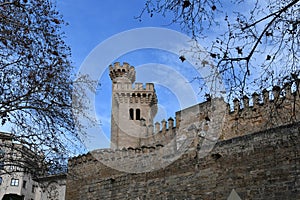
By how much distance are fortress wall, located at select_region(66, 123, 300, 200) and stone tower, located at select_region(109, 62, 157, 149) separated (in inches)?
648

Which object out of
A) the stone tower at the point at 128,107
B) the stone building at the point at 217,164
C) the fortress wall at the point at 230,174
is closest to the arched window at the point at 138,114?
the stone tower at the point at 128,107

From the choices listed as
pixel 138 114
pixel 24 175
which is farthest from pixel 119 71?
pixel 24 175

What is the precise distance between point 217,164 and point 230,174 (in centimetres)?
54

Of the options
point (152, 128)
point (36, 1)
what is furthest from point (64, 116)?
point (152, 128)

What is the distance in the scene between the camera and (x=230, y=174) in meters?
10.7

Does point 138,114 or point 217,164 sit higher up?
point 138,114

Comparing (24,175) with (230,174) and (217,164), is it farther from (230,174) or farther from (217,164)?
(230,174)

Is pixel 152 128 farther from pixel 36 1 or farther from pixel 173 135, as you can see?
pixel 36 1

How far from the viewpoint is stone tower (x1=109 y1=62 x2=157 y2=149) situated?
30.9 m

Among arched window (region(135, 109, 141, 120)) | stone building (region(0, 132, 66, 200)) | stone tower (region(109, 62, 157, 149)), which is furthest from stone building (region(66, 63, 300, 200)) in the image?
arched window (region(135, 109, 141, 120))

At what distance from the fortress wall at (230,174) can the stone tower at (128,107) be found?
16464mm

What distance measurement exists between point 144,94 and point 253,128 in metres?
15.2

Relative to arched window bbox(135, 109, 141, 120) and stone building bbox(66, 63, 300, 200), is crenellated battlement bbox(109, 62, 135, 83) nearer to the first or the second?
arched window bbox(135, 109, 141, 120)

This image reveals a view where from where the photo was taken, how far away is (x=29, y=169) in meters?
8.85
